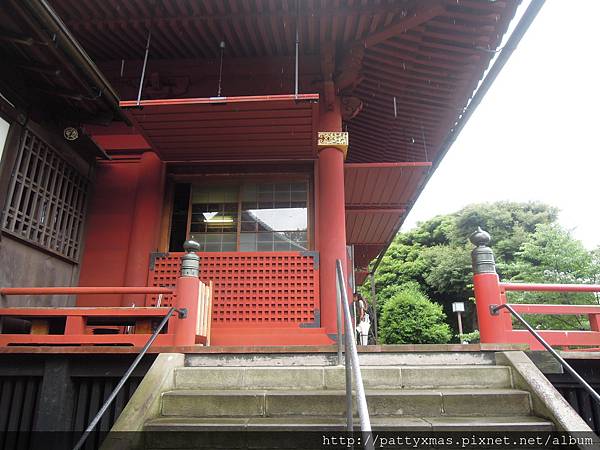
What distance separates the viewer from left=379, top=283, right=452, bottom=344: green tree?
19.3 m

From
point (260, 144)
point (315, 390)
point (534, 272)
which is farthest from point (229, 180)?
point (534, 272)

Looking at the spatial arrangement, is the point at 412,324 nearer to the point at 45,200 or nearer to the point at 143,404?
the point at 45,200

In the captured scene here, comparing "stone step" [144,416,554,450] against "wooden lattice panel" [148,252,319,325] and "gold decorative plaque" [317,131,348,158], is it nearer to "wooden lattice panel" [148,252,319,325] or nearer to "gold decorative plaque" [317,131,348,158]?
"wooden lattice panel" [148,252,319,325]

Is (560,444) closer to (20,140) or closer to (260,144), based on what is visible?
(260,144)

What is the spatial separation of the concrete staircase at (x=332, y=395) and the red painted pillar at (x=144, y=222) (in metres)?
2.70

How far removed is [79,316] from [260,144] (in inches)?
129

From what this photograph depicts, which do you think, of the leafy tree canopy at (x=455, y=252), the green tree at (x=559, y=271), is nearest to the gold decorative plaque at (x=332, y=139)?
the green tree at (x=559, y=271)

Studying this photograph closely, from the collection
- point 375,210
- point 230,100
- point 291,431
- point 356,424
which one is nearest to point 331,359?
point 356,424

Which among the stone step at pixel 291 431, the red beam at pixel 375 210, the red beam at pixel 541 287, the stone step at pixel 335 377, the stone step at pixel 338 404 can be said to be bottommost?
the stone step at pixel 291 431

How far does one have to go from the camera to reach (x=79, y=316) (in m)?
4.59

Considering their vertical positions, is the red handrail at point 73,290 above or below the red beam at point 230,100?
below

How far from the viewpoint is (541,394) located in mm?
3092

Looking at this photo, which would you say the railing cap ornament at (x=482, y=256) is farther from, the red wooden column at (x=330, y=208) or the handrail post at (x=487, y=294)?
the red wooden column at (x=330, y=208)

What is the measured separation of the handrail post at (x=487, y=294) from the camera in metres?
4.21
